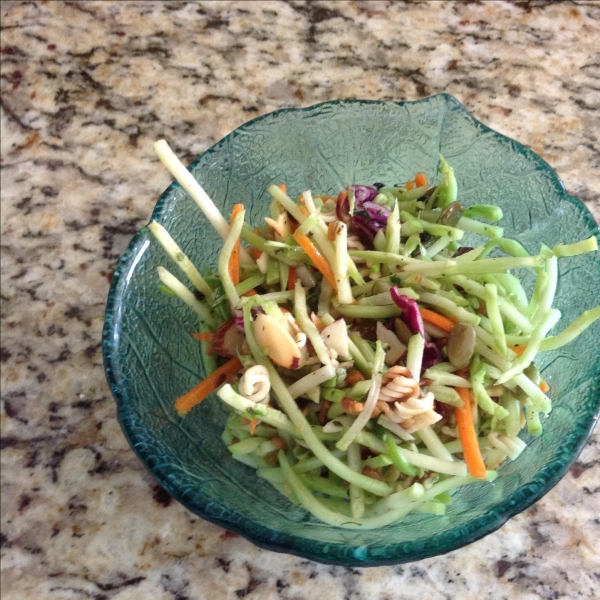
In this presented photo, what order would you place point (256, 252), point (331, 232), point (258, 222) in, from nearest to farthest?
point (331, 232)
point (256, 252)
point (258, 222)

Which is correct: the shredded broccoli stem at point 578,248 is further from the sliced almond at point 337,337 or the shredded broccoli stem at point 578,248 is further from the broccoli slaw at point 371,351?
the sliced almond at point 337,337

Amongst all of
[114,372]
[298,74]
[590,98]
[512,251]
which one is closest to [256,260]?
[114,372]

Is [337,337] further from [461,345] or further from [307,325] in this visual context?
[461,345]

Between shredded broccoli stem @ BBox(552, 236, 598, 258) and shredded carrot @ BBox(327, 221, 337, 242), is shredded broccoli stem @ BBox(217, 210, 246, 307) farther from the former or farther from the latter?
shredded broccoli stem @ BBox(552, 236, 598, 258)

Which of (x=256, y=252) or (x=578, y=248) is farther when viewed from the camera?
(x=256, y=252)

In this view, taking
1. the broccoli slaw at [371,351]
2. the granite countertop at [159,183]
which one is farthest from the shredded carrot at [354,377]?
the granite countertop at [159,183]

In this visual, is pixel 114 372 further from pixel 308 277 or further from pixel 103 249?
pixel 103 249

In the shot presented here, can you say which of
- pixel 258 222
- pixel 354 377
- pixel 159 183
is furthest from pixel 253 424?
pixel 159 183

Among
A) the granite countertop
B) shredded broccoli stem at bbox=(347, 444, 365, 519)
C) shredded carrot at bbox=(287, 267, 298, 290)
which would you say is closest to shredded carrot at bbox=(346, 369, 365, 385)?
shredded broccoli stem at bbox=(347, 444, 365, 519)
